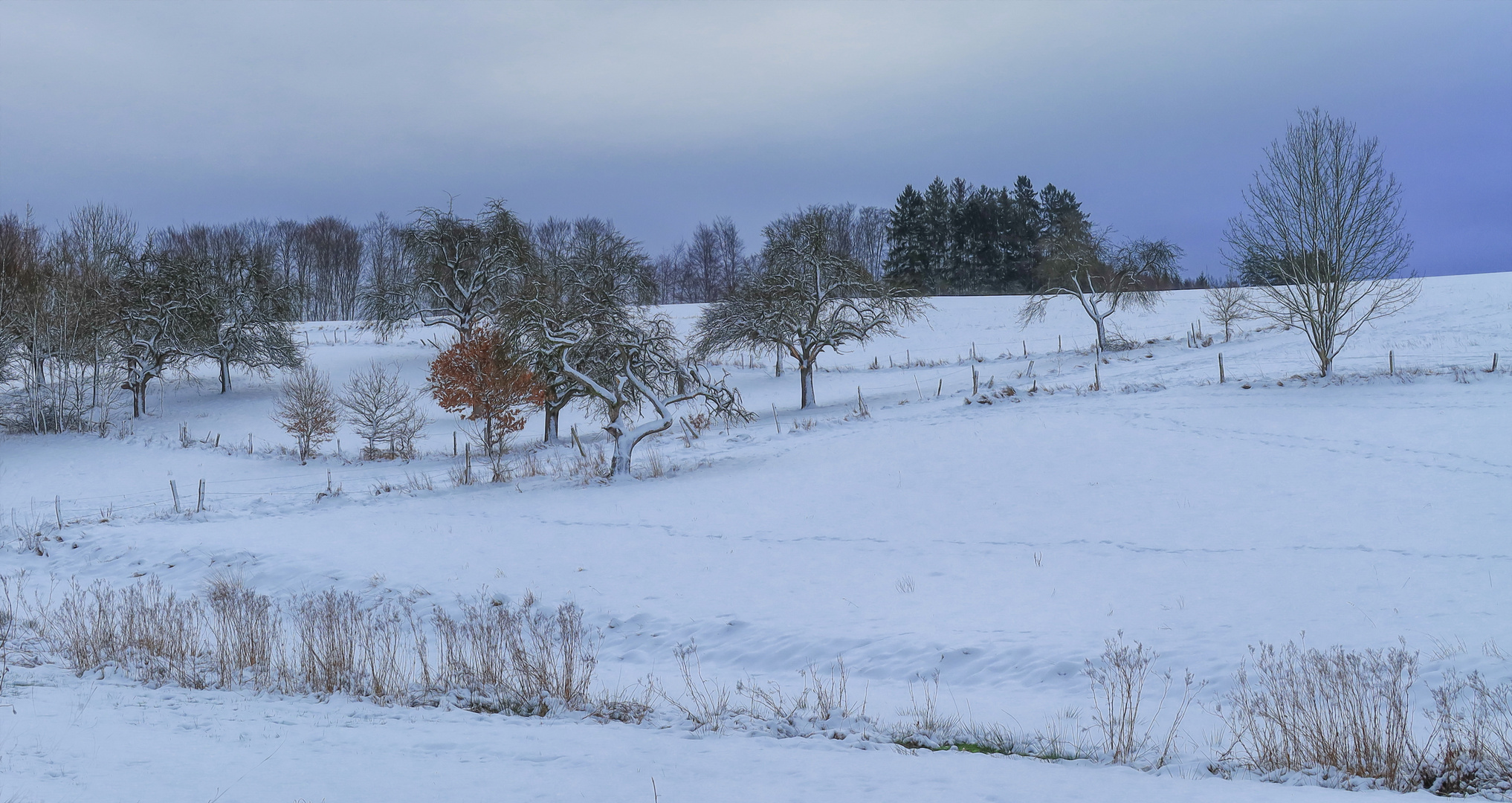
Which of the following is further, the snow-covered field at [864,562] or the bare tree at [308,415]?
the bare tree at [308,415]

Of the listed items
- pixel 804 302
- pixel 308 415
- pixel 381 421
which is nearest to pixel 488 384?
pixel 381 421

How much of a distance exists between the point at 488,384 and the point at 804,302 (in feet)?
42.9

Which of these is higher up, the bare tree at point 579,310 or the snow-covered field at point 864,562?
the bare tree at point 579,310

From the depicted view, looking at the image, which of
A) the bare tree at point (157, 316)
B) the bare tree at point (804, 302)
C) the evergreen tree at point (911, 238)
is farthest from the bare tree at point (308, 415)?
the evergreen tree at point (911, 238)

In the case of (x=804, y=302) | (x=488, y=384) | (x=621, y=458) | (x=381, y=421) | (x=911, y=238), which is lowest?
(x=621, y=458)

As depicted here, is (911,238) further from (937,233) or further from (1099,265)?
(1099,265)

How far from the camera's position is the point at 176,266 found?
145 ft

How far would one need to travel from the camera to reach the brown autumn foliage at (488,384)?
1235 inches

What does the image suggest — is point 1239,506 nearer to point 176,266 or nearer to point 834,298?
point 834,298

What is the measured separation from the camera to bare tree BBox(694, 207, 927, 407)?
35.5 metres

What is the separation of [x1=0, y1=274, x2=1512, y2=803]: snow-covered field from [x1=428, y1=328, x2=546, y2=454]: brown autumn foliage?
2.35 meters

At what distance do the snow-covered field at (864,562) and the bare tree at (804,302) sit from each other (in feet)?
13.3

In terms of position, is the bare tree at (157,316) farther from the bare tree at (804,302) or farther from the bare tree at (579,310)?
the bare tree at (804,302)

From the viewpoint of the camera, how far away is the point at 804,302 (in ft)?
117
